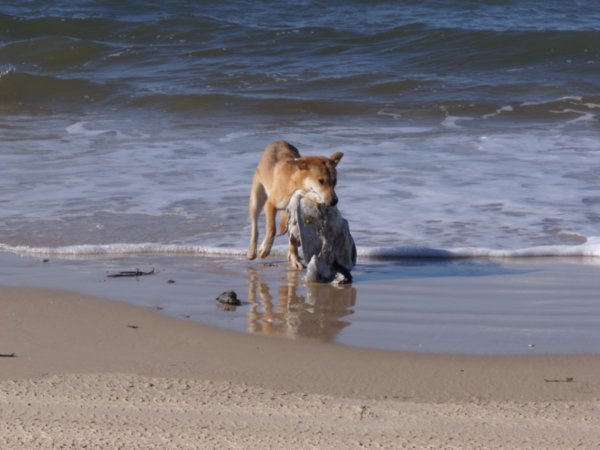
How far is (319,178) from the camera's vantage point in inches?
289

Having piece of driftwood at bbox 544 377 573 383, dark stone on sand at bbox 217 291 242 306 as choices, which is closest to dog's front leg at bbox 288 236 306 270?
dark stone on sand at bbox 217 291 242 306

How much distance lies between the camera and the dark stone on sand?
21.1ft

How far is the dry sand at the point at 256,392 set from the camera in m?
4.05

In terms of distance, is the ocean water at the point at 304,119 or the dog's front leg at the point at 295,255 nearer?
the dog's front leg at the point at 295,255

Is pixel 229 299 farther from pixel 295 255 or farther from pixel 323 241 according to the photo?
pixel 295 255

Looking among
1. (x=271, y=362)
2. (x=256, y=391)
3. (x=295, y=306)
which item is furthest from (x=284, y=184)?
(x=256, y=391)

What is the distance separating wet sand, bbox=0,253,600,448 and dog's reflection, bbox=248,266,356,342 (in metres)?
0.21

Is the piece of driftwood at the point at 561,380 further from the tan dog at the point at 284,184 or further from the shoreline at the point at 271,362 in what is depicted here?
the tan dog at the point at 284,184

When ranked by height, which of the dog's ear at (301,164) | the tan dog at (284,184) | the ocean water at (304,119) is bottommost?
the ocean water at (304,119)

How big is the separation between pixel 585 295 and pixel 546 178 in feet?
12.5

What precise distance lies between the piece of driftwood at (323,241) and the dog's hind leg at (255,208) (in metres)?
0.66

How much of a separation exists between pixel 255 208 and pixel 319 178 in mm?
1053

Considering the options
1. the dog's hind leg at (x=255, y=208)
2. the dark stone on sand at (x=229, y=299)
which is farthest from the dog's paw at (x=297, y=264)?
the dark stone on sand at (x=229, y=299)

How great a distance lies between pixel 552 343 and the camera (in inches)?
219
